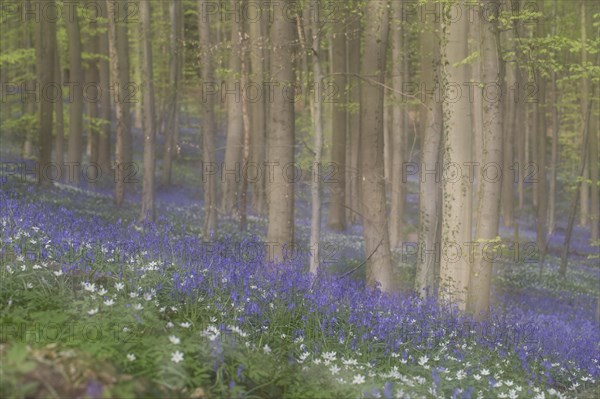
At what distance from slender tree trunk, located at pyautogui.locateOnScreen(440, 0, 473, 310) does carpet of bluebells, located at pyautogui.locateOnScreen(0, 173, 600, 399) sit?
1726mm

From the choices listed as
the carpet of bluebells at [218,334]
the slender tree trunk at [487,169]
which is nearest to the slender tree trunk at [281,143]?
the carpet of bluebells at [218,334]

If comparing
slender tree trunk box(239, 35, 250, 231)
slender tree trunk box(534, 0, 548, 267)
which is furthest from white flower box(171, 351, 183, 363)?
slender tree trunk box(534, 0, 548, 267)

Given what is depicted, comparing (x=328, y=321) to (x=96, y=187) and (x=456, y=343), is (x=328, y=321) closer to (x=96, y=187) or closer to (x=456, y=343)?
(x=456, y=343)

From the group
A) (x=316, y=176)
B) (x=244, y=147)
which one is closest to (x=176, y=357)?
(x=316, y=176)

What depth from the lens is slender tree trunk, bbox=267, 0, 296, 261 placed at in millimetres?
10883

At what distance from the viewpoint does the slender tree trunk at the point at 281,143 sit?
1088 cm

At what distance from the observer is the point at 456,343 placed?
7.55m

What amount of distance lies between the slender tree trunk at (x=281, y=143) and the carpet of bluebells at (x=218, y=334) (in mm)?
1626

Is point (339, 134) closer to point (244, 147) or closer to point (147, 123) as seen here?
point (244, 147)

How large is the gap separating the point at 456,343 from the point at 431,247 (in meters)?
4.15

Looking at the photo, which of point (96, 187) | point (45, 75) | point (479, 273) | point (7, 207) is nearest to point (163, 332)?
point (7, 207)

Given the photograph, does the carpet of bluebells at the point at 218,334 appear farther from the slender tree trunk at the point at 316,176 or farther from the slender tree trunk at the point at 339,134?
the slender tree trunk at the point at 339,134

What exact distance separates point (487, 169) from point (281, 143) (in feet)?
11.1

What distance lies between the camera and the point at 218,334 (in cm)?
542
